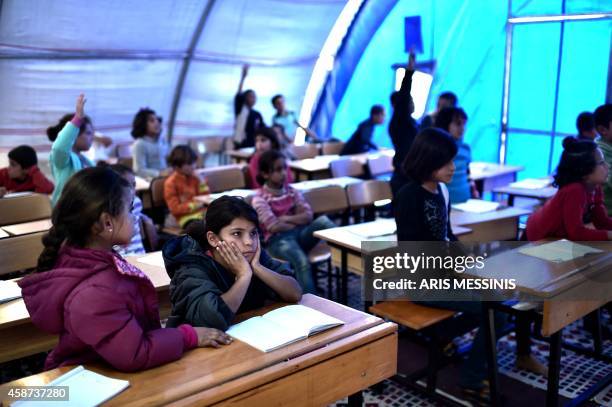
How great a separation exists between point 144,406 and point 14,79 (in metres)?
6.29

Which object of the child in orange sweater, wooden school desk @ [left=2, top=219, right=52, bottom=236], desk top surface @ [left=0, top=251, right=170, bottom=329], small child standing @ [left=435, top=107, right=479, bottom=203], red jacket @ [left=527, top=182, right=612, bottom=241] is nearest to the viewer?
desk top surface @ [left=0, top=251, right=170, bottom=329]

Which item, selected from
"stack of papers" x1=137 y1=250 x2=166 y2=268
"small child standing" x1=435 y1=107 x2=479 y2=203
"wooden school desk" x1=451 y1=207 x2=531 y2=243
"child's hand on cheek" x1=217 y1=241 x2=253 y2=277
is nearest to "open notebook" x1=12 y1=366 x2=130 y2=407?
"child's hand on cheek" x1=217 y1=241 x2=253 y2=277

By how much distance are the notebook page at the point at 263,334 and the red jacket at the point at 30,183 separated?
132 inches

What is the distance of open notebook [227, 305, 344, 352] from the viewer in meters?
1.82

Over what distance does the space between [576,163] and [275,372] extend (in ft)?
7.24

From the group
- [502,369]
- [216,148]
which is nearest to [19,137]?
[216,148]

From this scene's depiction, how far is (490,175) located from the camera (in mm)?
5762

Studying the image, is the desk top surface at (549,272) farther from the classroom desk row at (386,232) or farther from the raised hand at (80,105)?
the raised hand at (80,105)

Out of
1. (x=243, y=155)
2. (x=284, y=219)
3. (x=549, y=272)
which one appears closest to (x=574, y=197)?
(x=549, y=272)

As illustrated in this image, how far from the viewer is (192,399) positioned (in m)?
1.52

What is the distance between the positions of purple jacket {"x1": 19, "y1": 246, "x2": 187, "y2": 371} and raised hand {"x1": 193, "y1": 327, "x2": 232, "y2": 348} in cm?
10

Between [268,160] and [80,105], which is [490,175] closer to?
[268,160]

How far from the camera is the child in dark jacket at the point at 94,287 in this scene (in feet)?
5.19

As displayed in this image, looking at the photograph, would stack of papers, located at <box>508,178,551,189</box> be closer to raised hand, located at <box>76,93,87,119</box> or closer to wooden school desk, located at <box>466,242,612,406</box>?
wooden school desk, located at <box>466,242,612,406</box>
